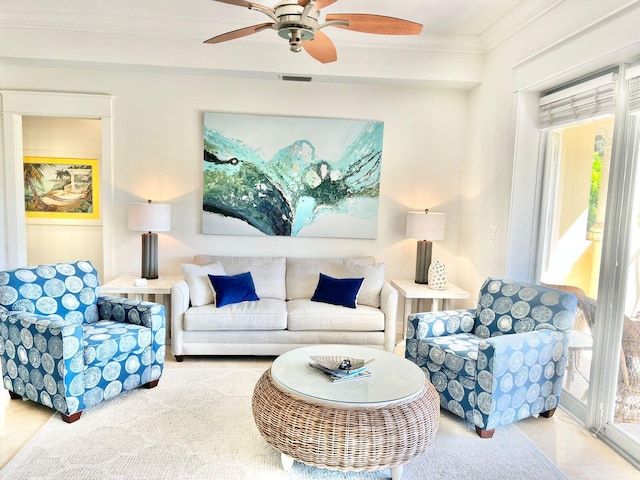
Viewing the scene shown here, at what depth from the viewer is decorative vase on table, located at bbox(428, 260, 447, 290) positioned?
4.00 m

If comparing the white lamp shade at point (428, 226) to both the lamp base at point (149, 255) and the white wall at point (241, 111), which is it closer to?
the white wall at point (241, 111)

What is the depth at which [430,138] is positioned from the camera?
14.5 feet

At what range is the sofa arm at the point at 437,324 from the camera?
120 inches

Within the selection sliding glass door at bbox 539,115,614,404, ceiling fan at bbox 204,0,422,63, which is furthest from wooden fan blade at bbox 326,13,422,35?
sliding glass door at bbox 539,115,614,404

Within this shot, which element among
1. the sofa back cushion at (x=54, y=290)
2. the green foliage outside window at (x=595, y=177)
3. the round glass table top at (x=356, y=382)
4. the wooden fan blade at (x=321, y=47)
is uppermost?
the wooden fan blade at (x=321, y=47)

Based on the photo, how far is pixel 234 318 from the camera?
140 inches

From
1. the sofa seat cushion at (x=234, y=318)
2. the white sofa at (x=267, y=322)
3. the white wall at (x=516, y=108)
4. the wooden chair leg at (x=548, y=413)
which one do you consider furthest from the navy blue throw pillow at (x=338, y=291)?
the wooden chair leg at (x=548, y=413)

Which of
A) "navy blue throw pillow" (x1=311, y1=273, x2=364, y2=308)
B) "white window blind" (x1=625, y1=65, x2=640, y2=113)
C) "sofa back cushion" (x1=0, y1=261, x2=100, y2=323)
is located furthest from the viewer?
"navy blue throw pillow" (x1=311, y1=273, x2=364, y2=308)

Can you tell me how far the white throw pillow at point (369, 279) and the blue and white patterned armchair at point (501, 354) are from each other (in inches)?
31.5

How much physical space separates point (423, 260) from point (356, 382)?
2.15 m

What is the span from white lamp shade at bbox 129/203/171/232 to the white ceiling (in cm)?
125

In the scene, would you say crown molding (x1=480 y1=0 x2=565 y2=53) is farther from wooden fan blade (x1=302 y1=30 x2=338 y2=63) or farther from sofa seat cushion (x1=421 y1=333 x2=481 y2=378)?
sofa seat cushion (x1=421 y1=333 x2=481 y2=378)

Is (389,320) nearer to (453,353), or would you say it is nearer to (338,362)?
(453,353)

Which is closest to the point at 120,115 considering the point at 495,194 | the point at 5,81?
the point at 5,81
